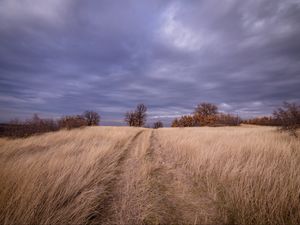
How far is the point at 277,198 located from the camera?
7.98 feet

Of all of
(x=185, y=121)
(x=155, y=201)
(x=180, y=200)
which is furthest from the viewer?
(x=185, y=121)

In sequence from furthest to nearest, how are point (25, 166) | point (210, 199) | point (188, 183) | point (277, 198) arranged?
point (188, 183) < point (25, 166) < point (210, 199) < point (277, 198)

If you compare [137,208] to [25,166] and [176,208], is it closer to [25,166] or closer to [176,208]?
[176,208]

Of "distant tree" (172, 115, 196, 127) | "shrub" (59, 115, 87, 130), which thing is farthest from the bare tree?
"shrub" (59, 115, 87, 130)

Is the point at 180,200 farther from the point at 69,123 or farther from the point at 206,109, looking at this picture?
the point at 206,109

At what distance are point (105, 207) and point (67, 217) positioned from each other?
652 millimetres

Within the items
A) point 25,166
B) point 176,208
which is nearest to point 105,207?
point 176,208

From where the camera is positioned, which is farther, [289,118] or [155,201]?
[289,118]

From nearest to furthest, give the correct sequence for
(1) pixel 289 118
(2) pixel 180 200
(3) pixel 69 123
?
1. (2) pixel 180 200
2. (1) pixel 289 118
3. (3) pixel 69 123

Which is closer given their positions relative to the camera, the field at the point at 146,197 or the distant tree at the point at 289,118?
the field at the point at 146,197

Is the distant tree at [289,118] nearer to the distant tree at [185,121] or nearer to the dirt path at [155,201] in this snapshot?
the dirt path at [155,201]

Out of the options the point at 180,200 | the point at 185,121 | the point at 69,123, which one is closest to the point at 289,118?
the point at 180,200

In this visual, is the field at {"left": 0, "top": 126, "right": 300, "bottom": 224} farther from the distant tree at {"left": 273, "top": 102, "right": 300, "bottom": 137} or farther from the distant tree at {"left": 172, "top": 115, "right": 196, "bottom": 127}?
the distant tree at {"left": 172, "top": 115, "right": 196, "bottom": 127}

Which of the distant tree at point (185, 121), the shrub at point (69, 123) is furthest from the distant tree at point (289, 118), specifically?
the distant tree at point (185, 121)
